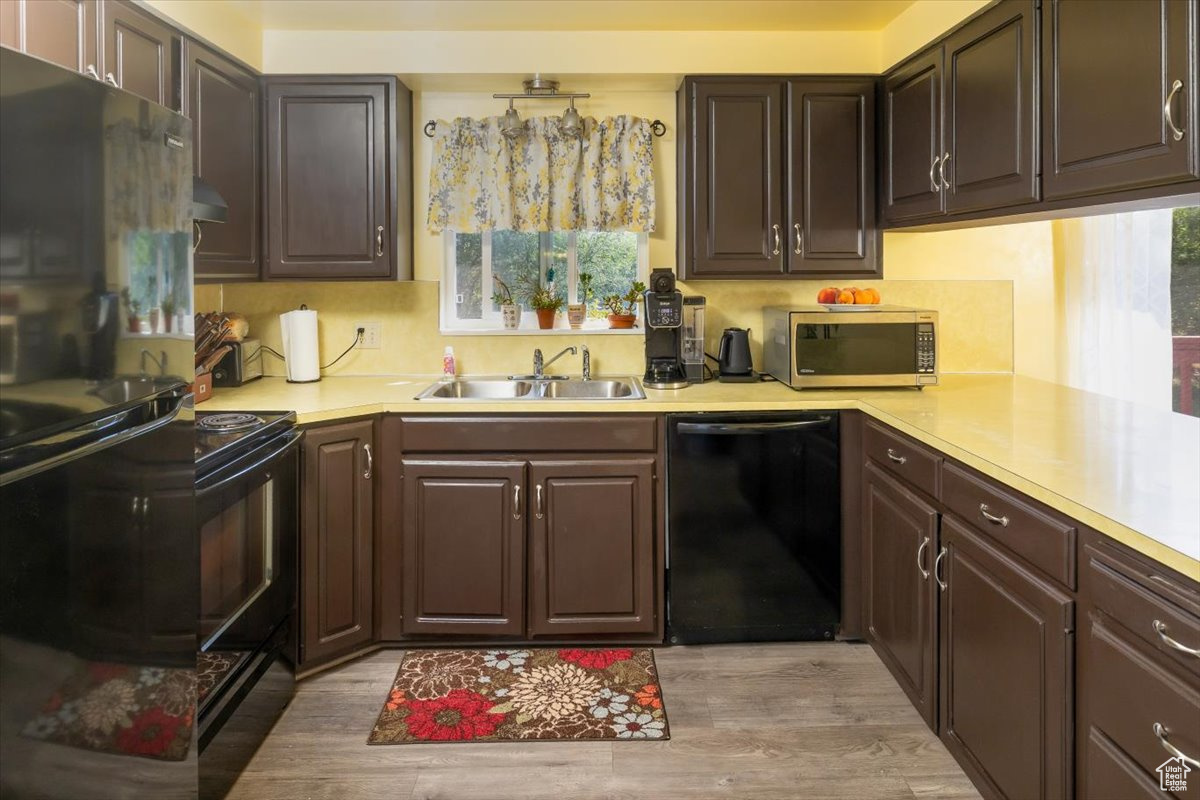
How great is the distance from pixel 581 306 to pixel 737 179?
83 centimetres

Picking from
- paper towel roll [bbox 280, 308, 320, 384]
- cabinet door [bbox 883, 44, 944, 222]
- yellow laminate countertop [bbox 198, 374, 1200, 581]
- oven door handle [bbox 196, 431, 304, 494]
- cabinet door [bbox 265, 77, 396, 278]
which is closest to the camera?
yellow laminate countertop [bbox 198, 374, 1200, 581]

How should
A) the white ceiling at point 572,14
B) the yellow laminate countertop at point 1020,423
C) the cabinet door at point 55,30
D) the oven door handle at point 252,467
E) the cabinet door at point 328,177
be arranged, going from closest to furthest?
the yellow laminate countertop at point 1020,423 < the cabinet door at point 55,30 < the oven door handle at point 252,467 < the white ceiling at point 572,14 < the cabinet door at point 328,177

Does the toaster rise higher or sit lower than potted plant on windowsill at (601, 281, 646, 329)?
lower

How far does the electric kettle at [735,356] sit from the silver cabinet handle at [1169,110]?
170 centimetres

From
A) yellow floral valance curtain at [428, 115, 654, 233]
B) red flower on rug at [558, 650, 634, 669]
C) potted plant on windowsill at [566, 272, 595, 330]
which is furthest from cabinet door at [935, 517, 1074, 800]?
yellow floral valance curtain at [428, 115, 654, 233]

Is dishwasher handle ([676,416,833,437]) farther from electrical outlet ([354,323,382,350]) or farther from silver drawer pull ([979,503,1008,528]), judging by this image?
electrical outlet ([354,323,382,350])

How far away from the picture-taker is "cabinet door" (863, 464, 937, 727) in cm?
221

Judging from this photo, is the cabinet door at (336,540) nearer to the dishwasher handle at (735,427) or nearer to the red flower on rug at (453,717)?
the red flower on rug at (453,717)

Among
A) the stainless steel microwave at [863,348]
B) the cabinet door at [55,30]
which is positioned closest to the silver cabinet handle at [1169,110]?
the stainless steel microwave at [863,348]

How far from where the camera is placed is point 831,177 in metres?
3.08

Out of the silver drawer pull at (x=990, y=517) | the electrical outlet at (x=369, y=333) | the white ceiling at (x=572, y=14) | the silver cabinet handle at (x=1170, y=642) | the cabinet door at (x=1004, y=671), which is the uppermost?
the white ceiling at (x=572, y=14)

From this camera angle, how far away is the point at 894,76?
2.97 metres

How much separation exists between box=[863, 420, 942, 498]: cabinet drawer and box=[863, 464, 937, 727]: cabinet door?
5 centimetres

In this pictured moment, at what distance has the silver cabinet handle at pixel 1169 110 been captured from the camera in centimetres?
163
